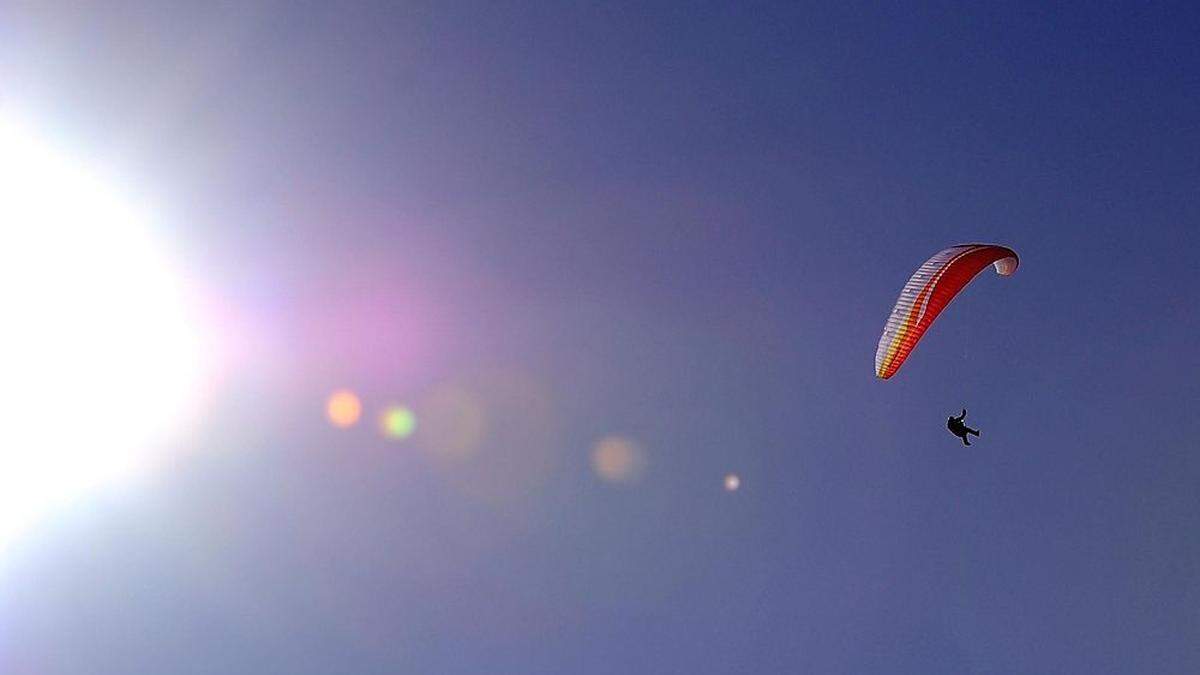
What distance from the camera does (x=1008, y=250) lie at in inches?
1177

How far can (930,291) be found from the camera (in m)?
29.3

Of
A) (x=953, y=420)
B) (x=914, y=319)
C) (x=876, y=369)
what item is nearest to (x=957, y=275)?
(x=914, y=319)

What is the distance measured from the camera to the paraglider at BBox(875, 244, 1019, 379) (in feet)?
96.2

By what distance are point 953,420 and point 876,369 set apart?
4.22m

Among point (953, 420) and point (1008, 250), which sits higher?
point (1008, 250)

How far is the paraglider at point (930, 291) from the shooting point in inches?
1155

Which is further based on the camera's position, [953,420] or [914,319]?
[953,420]

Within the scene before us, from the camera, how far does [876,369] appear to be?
101 feet

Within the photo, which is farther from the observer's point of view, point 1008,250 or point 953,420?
point 953,420

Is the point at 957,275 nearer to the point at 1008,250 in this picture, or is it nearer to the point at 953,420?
the point at 1008,250

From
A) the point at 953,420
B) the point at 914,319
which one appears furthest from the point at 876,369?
the point at 953,420

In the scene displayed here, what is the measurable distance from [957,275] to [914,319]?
6.16 ft

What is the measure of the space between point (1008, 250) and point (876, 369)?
5.45 m

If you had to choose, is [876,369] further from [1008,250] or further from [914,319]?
[1008,250]
